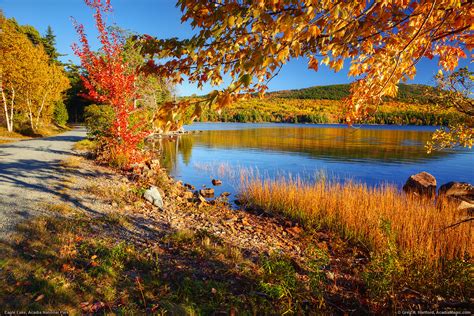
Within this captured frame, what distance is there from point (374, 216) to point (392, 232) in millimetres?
1868

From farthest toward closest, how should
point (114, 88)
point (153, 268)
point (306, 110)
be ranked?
point (306, 110)
point (114, 88)
point (153, 268)

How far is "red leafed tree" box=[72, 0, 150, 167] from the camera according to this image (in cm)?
998

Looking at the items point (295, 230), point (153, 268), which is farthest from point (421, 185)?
point (153, 268)

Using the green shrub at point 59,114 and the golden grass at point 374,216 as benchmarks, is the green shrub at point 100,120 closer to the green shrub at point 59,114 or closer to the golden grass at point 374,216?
the golden grass at point 374,216

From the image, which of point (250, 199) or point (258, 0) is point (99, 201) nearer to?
point (250, 199)

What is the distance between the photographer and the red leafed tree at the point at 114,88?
32.8 ft

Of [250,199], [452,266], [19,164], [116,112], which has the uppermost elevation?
[116,112]

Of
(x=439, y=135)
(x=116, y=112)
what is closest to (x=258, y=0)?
(x=439, y=135)

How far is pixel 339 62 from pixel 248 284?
128 inches

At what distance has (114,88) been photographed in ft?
33.2

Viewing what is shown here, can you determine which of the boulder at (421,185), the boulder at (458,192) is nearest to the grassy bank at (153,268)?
the boulder at (458,192)

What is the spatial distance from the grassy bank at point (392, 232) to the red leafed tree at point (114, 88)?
200 inches

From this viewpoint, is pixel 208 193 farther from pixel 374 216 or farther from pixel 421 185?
pixel 421 185

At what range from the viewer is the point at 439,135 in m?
6.91
